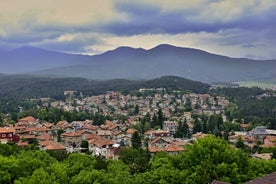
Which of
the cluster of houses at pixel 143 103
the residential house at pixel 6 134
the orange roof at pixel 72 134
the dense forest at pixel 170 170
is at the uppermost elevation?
the dense forest at pixel 170 170

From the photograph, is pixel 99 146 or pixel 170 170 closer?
pixel 170 170

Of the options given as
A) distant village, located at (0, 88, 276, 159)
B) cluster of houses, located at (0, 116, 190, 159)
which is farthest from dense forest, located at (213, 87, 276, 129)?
cluster of houses, located at (0, 116, 190, 159)

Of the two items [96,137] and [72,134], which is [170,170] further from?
[72,134]

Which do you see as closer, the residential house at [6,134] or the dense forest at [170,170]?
the dense forest at [170,170]

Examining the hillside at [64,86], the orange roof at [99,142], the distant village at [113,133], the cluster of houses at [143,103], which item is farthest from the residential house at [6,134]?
the hillside at [64,86]

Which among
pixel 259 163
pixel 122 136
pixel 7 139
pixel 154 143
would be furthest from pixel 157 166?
pixel 122 136

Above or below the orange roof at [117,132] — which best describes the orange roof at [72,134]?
above

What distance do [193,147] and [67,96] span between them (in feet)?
354

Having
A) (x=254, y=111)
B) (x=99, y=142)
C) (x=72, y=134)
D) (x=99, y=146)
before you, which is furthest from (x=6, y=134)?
(x=254, y=111)

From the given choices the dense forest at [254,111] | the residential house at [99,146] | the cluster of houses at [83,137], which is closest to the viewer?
the cluster of houses at [83,137]

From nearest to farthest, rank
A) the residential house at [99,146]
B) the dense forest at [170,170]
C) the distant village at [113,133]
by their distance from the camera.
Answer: the dense forest at [170,170] → the distant village at [113,133] → the residential house at [99,146]

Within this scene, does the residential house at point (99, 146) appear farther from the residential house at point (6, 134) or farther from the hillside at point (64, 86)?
the hillside at point (64, 86)

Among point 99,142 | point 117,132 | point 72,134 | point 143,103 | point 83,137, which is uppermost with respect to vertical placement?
point 72,134

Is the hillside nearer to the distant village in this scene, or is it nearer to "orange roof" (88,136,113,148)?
the distant village
